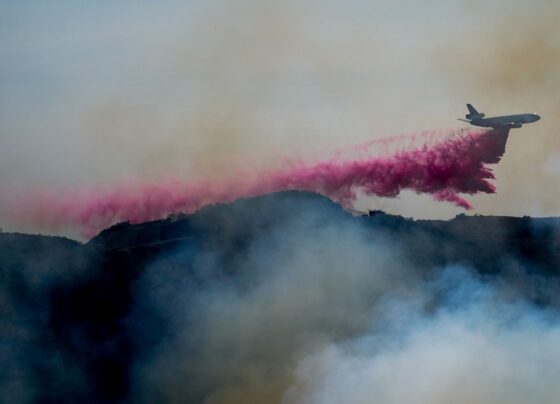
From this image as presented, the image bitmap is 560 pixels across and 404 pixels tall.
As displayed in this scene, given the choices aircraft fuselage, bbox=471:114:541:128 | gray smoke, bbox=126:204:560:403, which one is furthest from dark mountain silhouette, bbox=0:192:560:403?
aircraft fuselage, bbox=471:114:541:128

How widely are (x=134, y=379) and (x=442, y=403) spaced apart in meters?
15.6

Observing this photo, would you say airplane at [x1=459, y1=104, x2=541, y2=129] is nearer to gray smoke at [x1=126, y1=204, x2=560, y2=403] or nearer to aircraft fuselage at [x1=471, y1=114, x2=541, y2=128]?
aircraft fuselage at [x1=471, y1=114, x2=541, y2=128]

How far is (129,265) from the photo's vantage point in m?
69.8

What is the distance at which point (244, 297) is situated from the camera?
68.0 m

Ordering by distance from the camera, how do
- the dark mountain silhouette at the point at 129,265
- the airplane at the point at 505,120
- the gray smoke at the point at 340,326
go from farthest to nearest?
the airplane at the point at 505,120 < the dark mountain silhouette at the point at 129,265 < the gray smoke at the point at 340,326

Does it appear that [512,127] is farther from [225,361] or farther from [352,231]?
[225,361]

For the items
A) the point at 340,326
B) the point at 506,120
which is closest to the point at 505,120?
the point at 506,120

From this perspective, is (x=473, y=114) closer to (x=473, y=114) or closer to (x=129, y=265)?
(x=473, y=114)

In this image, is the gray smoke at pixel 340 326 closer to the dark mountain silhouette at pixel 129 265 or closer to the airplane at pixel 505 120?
the dark mountain silhouette at pixel 129 265

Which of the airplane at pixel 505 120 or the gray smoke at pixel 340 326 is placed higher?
the airplane at pixel 505 120

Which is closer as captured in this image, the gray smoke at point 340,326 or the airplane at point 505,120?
the gray smoke at point 340,326

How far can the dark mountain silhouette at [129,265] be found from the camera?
61969mm

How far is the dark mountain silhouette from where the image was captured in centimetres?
6197

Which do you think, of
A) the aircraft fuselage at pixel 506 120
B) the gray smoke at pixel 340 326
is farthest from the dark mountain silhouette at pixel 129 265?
the aircraft fuselage at pixel 506 120
